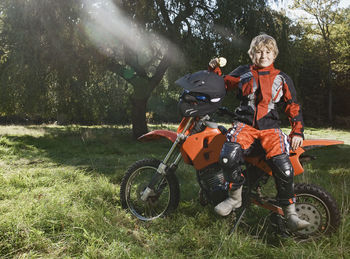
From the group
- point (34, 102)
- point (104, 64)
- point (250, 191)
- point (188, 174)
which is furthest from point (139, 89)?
point (250, 191)

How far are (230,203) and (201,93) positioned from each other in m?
0.93

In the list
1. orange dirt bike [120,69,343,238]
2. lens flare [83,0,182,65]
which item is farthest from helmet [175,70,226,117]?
lens flare [83,0,182,65]

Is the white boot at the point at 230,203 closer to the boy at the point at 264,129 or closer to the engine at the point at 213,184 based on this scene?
the boy at the point at 264,129

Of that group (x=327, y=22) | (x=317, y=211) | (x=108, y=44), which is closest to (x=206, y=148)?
(x=317, y=211)

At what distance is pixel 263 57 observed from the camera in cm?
236

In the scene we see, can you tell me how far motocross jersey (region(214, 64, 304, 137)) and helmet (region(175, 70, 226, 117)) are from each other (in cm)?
20

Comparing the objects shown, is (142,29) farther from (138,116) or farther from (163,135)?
(163,135)

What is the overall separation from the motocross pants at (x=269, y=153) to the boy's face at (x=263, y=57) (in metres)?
0.54

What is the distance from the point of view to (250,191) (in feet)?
8.06

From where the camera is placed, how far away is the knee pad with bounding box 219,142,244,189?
2.18 meters

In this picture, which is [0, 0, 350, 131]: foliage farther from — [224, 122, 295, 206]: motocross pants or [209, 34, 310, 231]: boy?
[224, 122, 295, 206]: motocross pants

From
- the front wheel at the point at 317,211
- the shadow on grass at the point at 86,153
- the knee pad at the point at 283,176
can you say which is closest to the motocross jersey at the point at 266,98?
the knee pad at the point at 283,176

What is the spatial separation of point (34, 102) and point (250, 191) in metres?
7.78

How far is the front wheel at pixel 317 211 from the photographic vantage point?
2279mm
